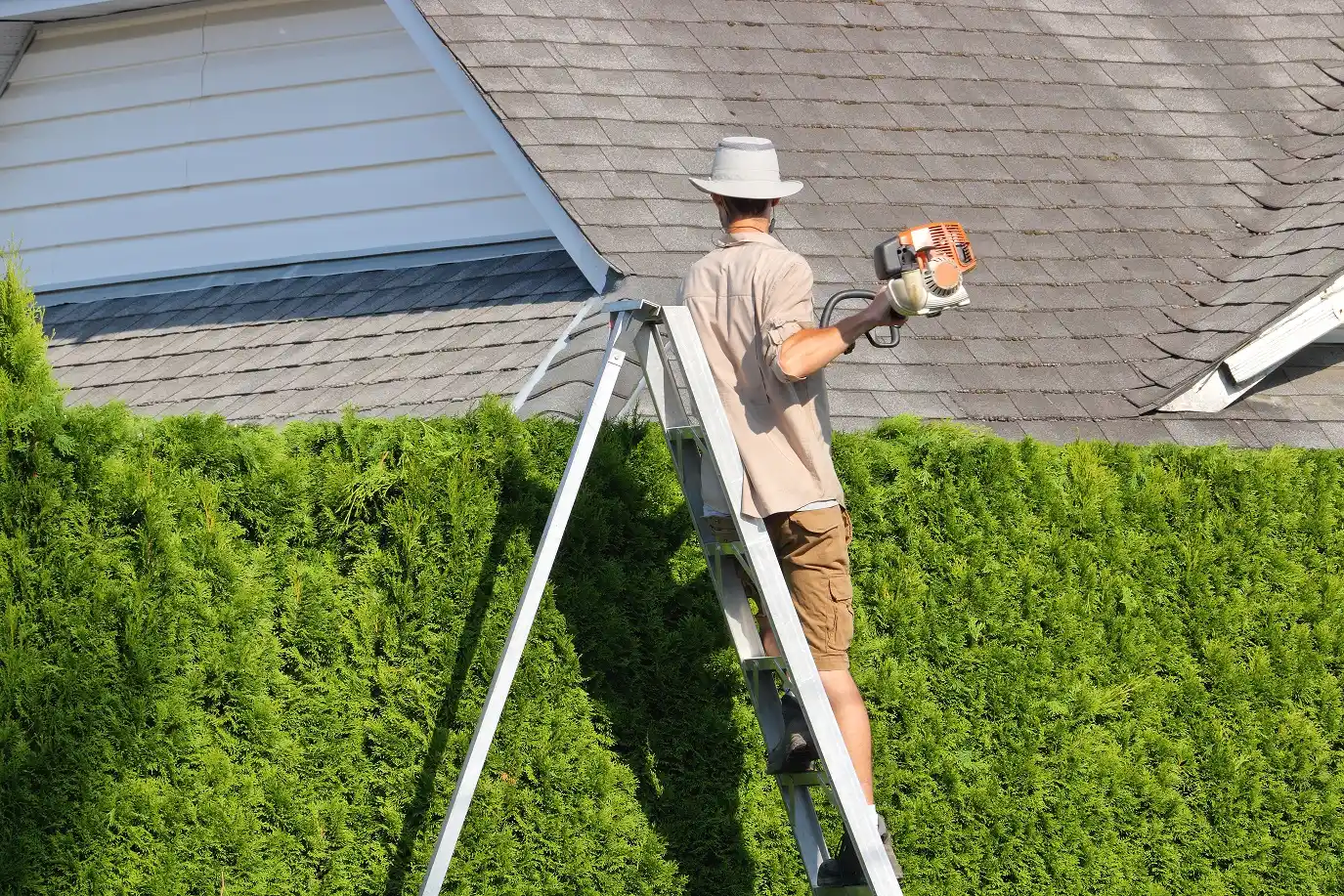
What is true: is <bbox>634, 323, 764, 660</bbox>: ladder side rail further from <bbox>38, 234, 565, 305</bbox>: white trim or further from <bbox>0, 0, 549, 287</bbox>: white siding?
<bbox>0, 0, 549, 287</bbox>: white siding

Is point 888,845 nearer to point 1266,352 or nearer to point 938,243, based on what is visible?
point 938,243

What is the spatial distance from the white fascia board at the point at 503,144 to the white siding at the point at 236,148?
50cm

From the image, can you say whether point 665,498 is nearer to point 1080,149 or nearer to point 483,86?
point 483,86

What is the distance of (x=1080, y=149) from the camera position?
829 cm

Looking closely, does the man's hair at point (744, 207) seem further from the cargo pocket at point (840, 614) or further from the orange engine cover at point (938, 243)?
the cargo pocket at point (840, 614)

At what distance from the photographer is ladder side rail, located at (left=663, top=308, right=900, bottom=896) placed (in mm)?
4047

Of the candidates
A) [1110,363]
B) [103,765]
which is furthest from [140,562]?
[1110,363]

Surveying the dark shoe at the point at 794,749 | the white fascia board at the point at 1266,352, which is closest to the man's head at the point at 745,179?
the dark shoe at the point at 794,749

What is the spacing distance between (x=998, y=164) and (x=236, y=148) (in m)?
4.23

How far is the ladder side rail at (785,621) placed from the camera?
4.05 meters

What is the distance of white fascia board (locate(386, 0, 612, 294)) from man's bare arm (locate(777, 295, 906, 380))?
2.62 metres

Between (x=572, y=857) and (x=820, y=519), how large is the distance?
1501 mm

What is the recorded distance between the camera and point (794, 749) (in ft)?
14.6

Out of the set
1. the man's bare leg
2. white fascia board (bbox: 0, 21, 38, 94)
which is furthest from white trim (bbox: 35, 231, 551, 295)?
the man's bare leg
